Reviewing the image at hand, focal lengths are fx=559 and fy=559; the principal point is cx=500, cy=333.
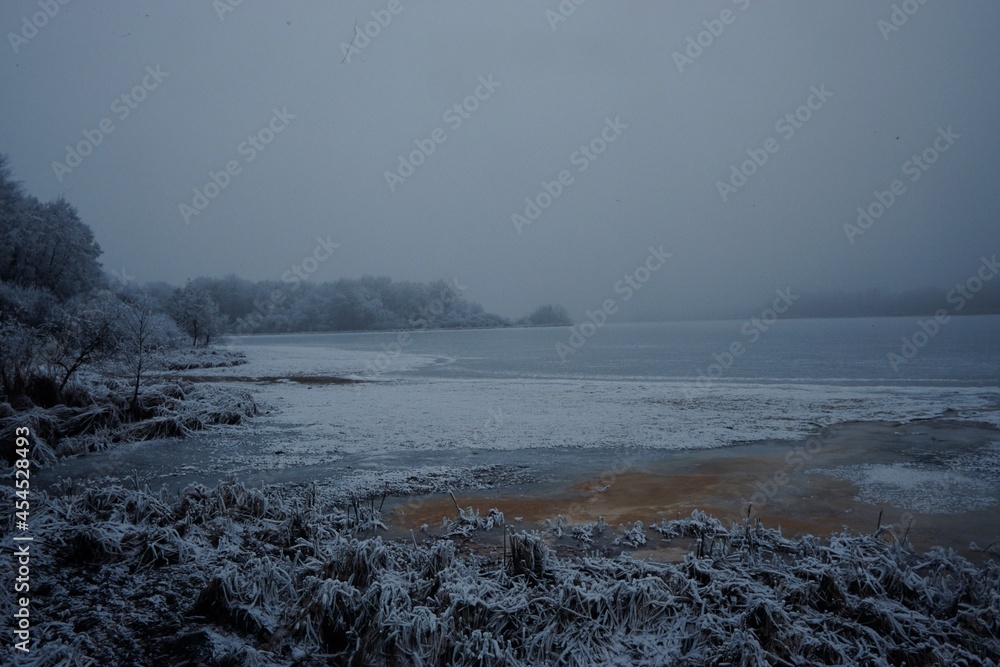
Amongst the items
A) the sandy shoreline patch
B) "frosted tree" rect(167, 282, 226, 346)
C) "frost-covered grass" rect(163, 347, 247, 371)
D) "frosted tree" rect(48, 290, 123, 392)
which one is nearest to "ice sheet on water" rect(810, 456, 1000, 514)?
the sandy shoreline patch

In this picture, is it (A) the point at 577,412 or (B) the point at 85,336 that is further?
(B) the point at 85,336

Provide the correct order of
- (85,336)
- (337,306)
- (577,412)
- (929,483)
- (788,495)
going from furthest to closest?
(337,306)
(85,336)
(577,412)
(929,483)
(788,495)

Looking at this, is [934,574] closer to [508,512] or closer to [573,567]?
[573,567]

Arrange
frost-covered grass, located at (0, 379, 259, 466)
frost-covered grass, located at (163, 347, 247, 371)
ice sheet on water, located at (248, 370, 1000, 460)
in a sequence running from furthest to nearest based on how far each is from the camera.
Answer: frost-covered grass, located at (163, 347, 247, 371), ice sheet on water, located at (248, 370, 1000, 460), frost-covered grass, located at (0, 379, 259, 466)

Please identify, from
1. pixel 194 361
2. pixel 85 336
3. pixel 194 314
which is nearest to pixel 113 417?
pixel 85 336

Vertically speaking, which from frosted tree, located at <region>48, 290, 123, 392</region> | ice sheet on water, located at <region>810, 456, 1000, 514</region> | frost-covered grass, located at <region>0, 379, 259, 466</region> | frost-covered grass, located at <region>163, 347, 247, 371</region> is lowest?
frost-covered grass, located at <region>163, 347, 247, 371</region>

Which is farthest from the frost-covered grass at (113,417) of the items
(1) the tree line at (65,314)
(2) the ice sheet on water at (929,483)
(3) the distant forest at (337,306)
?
(3) the distant forest at (337,306)

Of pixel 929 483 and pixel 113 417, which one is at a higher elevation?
pixel 929 483

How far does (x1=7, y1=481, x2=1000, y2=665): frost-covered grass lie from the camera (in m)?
4.18

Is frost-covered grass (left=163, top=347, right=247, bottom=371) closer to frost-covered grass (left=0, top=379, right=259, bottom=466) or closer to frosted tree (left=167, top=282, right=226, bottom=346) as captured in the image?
frosted tree (left=167, top=282, right=226, bottom=346)

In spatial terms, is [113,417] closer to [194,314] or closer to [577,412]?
[577,412]

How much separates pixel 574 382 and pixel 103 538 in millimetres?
22723

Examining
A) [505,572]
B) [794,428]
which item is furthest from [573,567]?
[794,428]

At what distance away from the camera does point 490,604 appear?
4.56 m
